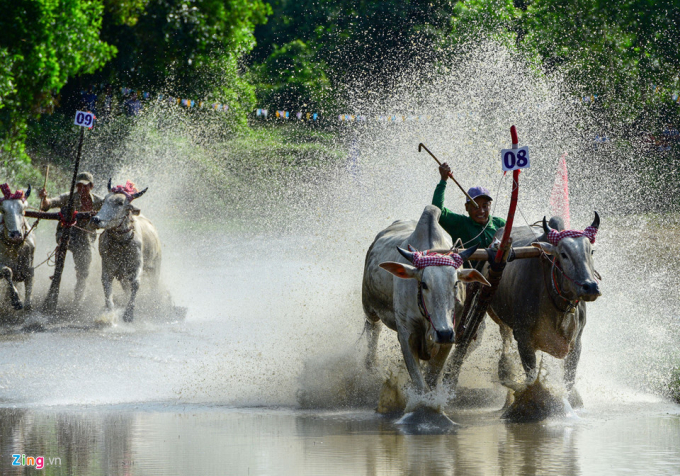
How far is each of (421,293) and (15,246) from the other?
784 centimetres

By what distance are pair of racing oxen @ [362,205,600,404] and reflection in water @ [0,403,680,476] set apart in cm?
56

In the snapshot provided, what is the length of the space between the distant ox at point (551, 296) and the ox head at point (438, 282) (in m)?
0.66

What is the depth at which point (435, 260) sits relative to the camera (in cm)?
845

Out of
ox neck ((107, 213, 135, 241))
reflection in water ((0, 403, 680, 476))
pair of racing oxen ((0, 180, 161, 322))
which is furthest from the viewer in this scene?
ox neck ((107, 213, 135, 241))

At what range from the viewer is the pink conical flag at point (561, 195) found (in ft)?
33.0

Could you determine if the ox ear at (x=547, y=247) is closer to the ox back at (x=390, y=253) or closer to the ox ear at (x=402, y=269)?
the ox back at (x=390, y=253)

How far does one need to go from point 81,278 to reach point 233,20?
15.7m

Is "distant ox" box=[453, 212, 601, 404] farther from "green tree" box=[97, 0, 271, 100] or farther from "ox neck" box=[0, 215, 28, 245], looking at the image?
"green tree" box=[97, 0, 271, 100]

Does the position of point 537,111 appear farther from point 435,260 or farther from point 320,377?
point 435,260

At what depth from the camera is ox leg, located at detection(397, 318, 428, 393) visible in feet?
28.8

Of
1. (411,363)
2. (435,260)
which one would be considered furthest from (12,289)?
(435,260)

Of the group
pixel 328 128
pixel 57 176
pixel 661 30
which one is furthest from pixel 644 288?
pixel 328 128

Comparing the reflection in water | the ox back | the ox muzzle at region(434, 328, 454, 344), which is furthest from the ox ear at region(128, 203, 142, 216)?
the ox muzzle at region(434, 328, 454, 344)

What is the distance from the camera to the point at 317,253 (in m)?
21.5
